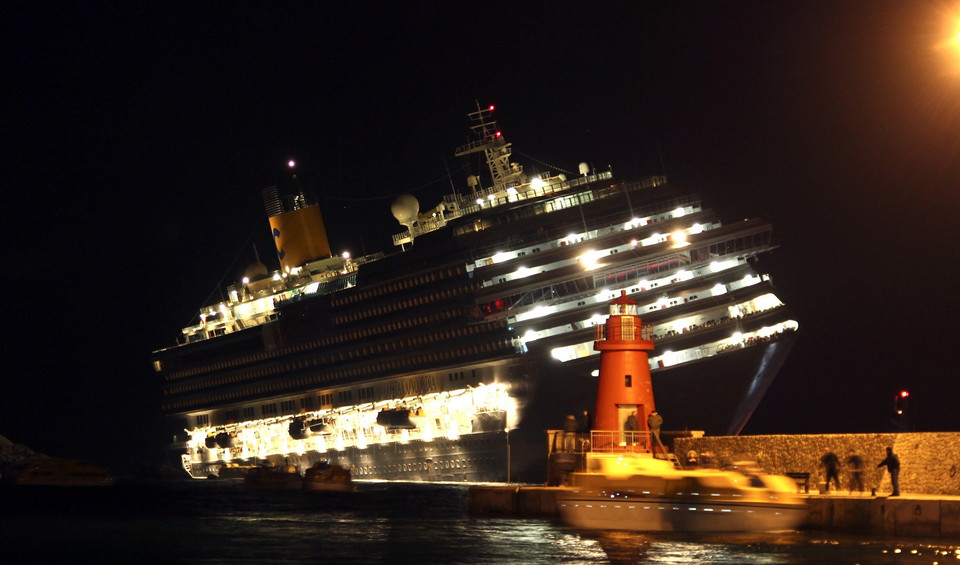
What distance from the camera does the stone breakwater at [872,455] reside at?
24.9 m

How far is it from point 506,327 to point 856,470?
102 feet

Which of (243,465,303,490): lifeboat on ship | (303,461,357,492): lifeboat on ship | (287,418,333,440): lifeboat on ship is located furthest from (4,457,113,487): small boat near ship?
(303,461,357,492): lifeboat on ship

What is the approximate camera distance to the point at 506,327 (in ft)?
186

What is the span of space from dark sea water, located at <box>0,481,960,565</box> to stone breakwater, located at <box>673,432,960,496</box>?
1981mm

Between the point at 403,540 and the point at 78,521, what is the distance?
13.0 metres

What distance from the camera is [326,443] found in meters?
70.2

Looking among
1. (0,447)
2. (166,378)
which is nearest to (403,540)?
(166,378)

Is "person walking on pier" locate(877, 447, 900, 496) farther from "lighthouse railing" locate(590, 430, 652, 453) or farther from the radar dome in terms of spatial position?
the radar dome

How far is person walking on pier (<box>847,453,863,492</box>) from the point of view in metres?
26.1

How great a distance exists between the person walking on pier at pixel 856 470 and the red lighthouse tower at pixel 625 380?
560 cm

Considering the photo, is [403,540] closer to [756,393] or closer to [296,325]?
[756,393]

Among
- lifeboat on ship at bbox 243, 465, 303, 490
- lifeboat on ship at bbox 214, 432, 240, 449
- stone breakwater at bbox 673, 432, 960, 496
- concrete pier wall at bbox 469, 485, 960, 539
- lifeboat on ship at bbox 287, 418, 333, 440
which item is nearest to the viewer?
concrete pier wall at bbox 469, 485, 960, 539

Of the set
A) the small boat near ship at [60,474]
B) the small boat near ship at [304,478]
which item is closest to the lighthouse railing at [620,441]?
the small boat near ship at [304,478]

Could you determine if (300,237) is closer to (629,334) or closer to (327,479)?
(327,479)
